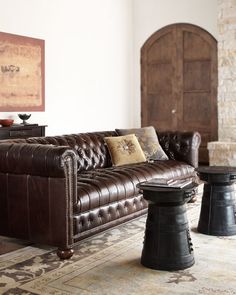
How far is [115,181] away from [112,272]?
0.99 meters

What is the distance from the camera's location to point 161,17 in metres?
8.70

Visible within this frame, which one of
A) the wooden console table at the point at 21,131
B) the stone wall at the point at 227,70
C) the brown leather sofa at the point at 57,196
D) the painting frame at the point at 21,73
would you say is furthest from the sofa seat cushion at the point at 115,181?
the stone wall at the point at 227,70

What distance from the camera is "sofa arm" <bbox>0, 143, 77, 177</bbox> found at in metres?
3.24

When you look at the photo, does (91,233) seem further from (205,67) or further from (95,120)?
(205,67)

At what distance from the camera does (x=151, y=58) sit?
351 inches

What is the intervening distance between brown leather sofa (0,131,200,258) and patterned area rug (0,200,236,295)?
14cm

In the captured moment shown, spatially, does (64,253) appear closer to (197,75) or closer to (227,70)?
(227,70)

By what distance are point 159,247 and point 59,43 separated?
5067mm

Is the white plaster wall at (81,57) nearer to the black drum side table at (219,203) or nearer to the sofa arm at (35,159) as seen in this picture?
the sofa arm at (35,159)

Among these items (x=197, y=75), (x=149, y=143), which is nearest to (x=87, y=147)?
(x=149, y=143)

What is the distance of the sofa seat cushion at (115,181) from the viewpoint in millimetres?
3500

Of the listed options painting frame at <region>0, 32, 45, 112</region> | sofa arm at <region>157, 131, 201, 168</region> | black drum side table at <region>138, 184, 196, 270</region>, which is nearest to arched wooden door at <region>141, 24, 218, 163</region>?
painting frame at <region>0, 32, 45, 112</region>

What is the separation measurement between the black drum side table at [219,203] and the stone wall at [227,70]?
388cm

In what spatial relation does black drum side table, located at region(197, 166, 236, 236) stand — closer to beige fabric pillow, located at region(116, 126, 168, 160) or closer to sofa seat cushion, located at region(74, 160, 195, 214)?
sofa seat cushion, located at region(74, 160, 195, 214)
